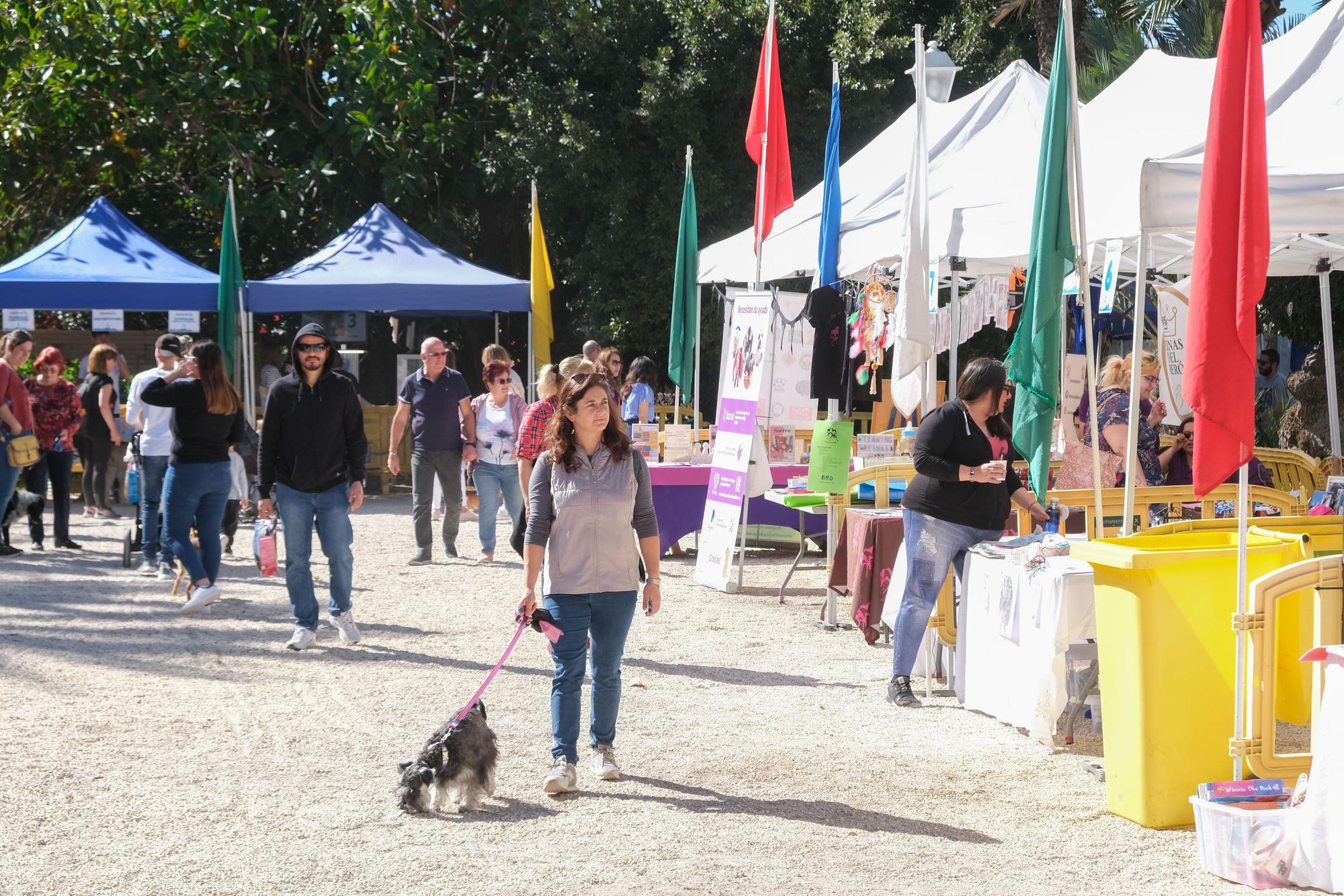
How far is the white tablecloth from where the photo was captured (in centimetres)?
562

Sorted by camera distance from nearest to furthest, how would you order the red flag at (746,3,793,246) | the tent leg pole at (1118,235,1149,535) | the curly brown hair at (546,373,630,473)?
the curly brown hair at (546,373,630,473) → the tent leg pole at (1118,235,1149,535) → the red flag at (746,3,793,246)

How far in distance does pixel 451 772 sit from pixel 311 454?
10.4 ft

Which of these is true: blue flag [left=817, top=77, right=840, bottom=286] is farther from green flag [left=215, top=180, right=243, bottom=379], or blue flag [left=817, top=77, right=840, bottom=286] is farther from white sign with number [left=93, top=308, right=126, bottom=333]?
white sign with number [left=93, top=308, right=126, bottom=333]

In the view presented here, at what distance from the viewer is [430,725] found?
6312mm

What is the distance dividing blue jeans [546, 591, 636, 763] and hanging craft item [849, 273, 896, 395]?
4.80 meters

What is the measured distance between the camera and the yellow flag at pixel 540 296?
607 inches

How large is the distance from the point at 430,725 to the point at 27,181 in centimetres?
2064

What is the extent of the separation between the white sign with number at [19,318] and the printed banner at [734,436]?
9345 mm

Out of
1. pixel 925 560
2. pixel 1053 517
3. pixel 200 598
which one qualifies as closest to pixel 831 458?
pixel 1053 517

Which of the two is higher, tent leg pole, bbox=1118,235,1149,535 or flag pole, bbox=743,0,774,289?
flag pole, bbox=743,0,774,289

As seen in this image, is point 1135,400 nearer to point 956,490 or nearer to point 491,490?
point 956,490

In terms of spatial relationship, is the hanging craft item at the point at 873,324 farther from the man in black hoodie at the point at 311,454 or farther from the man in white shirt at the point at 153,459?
the man in white shirt at the point at 153,459

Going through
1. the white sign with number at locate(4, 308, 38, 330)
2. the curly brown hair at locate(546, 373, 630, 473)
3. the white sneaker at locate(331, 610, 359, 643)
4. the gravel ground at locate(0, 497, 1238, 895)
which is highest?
the white sign with number at locate(4, 308, 38, 330)

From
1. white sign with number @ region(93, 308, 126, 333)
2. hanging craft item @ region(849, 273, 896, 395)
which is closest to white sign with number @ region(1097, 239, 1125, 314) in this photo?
hanging craft item @ region(849, 273, 896, 395)
